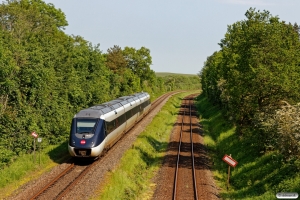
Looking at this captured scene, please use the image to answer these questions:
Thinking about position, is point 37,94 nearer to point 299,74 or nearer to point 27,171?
point 27,171

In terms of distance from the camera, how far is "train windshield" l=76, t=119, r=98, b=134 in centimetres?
2122

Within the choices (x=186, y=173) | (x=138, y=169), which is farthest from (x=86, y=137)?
(x=186, y=173)

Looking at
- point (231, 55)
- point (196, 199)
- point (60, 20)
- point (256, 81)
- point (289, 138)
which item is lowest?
point (196, 199)

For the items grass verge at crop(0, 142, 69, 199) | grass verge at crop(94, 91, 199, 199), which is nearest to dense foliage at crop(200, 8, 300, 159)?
grass verge at crop(94, 91, 199, 199)

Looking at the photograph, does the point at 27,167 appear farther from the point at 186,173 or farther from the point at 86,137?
the point at 186,173

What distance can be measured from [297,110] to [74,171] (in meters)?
12.7

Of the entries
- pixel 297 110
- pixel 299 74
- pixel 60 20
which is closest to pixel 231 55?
pixel 299 74

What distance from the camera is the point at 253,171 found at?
20.1 metres

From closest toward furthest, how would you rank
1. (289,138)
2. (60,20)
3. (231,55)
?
(289,138), (231,55), (60,20)

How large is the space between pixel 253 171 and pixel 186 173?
13.9 feet

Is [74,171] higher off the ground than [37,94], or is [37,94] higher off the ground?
[37,94]

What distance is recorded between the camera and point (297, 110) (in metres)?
17.1

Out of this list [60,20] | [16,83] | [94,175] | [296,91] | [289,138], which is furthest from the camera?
[60,20]

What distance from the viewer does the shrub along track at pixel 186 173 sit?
720 inches
